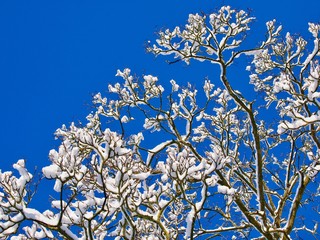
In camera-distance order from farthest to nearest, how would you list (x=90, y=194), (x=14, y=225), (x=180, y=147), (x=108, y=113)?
(x=108, y=113) → (x=180, y=147) → (x=90, y=194) → (x=14, y=225)

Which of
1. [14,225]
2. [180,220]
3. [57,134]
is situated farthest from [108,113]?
[14,225]

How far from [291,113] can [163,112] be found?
4943 millimetres

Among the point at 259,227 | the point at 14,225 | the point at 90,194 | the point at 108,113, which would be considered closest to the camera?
the point at 14,225

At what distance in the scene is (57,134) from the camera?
10867mm

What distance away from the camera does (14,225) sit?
239 inches

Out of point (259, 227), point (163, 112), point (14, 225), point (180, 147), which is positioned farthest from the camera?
point (163, 112)

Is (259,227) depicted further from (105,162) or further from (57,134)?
(57,134)

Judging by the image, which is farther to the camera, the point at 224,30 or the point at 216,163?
the point at 224,30

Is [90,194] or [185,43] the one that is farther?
[185,43]

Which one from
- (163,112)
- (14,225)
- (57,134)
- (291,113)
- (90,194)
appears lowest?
(14,225)

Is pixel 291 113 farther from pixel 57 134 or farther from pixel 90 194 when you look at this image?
pixel 57 134

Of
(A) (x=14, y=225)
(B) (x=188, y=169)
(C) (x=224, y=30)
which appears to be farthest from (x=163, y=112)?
(A) (x=14, y=225)

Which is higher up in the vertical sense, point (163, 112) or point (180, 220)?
point (163, 112)

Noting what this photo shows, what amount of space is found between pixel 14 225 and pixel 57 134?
16.3ft
